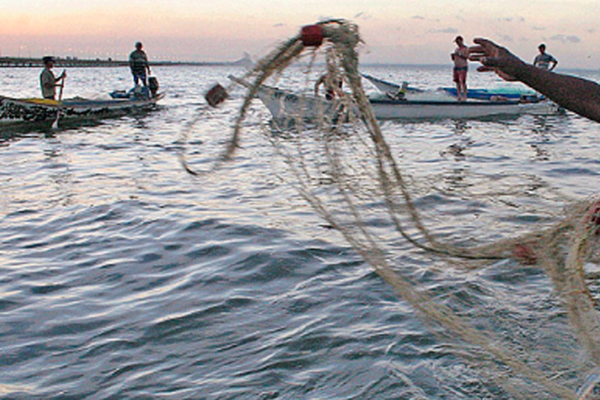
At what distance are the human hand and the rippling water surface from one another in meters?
1.24

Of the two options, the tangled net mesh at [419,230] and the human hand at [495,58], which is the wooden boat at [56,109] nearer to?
the tangled net mesh at [419,230]

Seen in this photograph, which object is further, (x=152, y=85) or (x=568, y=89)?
(x=152, y=85)

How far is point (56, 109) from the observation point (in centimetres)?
1741

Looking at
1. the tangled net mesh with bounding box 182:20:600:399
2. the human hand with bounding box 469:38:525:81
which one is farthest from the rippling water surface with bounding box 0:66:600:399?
the human hand with bounding box 469:38:525:81

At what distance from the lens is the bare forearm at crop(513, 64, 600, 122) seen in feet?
9.39

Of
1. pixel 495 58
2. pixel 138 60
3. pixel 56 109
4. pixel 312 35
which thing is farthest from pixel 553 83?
pixel 138 60

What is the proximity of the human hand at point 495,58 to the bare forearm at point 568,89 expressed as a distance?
4 cm

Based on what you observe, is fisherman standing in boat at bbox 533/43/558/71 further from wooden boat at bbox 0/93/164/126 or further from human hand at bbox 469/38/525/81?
human hand at bbox 469/38/525/81

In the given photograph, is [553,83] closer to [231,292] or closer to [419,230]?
[419,230]

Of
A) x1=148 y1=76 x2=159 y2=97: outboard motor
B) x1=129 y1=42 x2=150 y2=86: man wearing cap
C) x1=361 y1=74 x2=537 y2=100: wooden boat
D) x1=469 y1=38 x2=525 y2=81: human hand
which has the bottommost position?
x1=148 y1=76 x2=159 y2=97: outboard motor

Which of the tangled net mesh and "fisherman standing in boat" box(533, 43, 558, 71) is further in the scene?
"fisherman standing in boat" box(533, 43, 558, 71)

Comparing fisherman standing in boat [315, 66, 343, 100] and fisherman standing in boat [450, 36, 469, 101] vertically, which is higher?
fisherman standing in boat [450, 36, 469, 101]

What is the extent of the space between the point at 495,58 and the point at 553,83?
0.31 meters

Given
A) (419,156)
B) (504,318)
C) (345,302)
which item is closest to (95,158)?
(419,156)
